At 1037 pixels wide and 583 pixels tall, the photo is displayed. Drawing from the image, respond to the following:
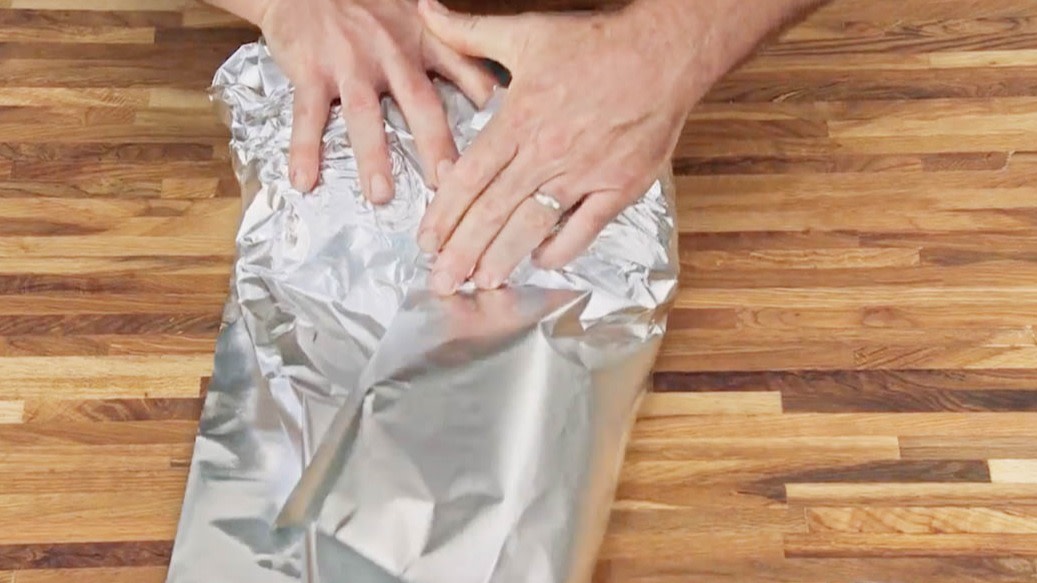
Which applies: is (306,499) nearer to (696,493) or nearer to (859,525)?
(696,493)

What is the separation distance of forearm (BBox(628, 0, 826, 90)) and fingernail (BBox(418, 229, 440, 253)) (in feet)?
0.73

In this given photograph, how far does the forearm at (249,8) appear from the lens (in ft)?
2.91

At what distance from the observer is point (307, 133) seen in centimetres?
81

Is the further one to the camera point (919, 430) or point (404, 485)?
point (919, 430)

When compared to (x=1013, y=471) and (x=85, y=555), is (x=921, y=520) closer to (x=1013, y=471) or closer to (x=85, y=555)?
(x=1013, y=471)

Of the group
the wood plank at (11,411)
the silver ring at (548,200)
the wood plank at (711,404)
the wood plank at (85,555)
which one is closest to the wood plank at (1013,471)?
the wood plank at (711,404)

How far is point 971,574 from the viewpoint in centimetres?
83

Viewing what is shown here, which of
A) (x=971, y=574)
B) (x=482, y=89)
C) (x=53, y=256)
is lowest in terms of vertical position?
(x=971, y=574)

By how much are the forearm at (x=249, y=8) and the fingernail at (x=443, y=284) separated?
277mm

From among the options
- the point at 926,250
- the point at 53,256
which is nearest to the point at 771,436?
the point at 926,250

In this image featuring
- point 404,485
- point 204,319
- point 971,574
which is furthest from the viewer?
point 204,319

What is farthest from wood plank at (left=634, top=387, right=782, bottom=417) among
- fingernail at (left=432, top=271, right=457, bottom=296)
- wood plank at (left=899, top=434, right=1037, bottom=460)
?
fingernail at (left=432, top=271, right=457, bottom=296)

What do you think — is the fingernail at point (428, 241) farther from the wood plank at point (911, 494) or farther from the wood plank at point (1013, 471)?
the wood plank at point (1013, 471)

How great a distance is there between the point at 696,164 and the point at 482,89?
27 centimetres
